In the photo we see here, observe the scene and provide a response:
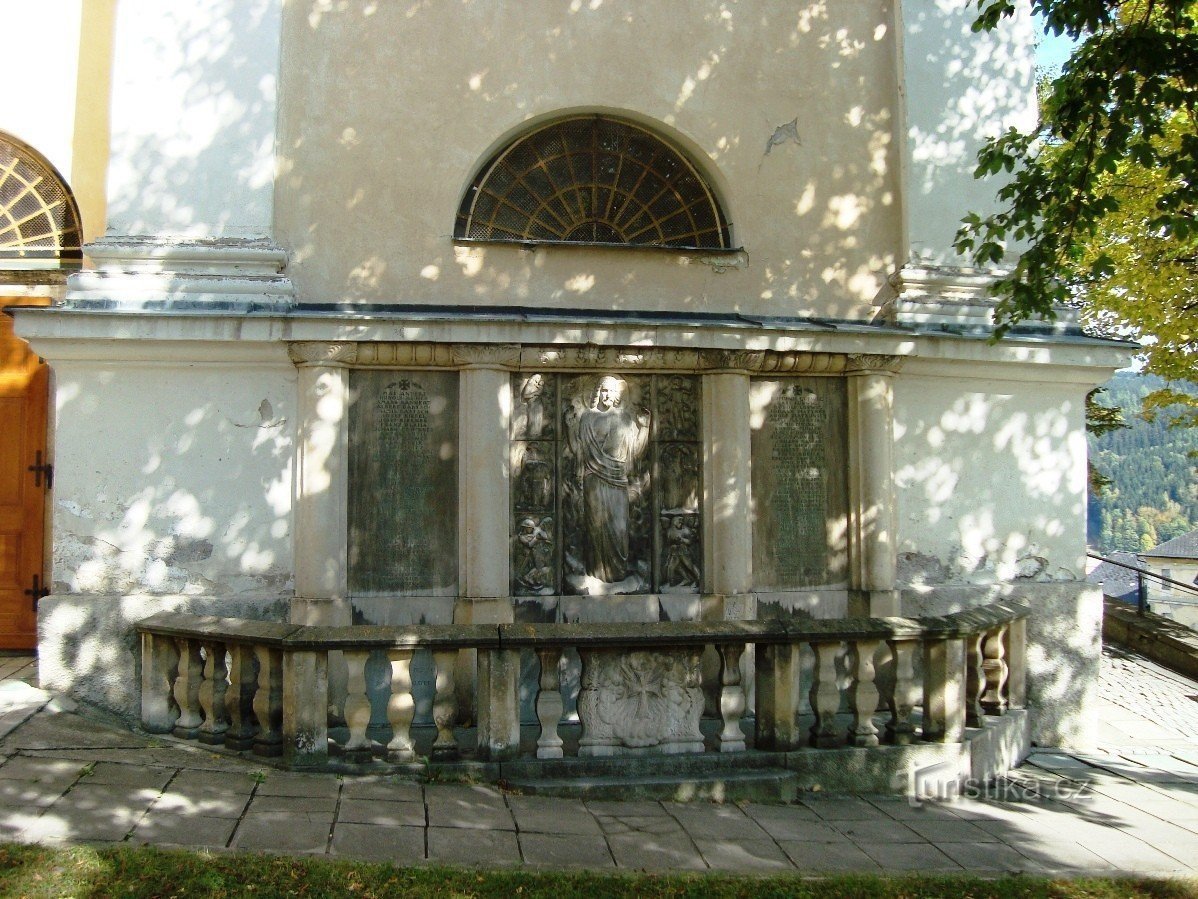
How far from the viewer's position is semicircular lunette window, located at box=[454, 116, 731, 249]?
26.8 ft

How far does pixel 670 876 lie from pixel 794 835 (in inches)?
41.0

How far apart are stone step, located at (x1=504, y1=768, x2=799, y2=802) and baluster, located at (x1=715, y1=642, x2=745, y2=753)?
18cm

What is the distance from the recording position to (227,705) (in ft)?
20.1

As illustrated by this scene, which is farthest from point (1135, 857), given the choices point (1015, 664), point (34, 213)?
point (34, 213)

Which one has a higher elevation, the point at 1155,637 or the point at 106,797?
the point at 106,797

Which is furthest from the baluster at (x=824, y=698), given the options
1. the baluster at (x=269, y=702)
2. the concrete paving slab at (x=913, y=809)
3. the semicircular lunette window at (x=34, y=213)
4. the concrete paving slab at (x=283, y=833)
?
the semicircular lunette window at (x=34, y=213)

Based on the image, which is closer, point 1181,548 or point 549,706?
point 549,706

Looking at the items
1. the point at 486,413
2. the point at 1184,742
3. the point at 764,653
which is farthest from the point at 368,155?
the point at 1184,742

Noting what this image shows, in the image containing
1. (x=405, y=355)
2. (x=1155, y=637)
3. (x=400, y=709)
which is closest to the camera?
(x=400, y=709)

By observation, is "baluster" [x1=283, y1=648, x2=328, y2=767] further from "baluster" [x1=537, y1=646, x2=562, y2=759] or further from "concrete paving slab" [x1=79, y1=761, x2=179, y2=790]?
"baluster" [x1=537, y1=646, x2=562, y2=759]

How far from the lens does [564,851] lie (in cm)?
489

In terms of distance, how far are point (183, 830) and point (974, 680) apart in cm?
526

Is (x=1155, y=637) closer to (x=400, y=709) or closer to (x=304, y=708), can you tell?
(x=400, y=709)

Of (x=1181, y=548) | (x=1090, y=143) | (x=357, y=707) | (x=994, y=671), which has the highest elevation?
(x=1090, y=143)
